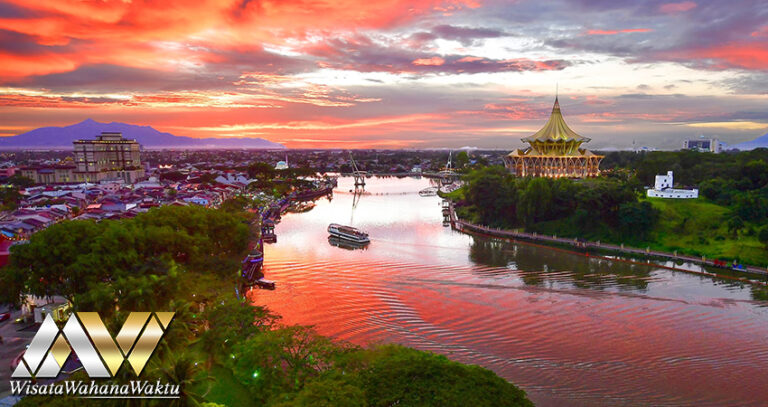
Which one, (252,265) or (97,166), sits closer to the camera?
(252,265)

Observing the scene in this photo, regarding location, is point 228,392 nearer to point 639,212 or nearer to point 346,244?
point 346,244

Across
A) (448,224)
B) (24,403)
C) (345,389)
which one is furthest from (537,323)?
(448,224)

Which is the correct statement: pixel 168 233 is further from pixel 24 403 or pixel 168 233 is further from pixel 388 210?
pixel 388 210

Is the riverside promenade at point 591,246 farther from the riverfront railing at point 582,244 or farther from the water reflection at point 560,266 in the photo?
the water reflection at point 560,266

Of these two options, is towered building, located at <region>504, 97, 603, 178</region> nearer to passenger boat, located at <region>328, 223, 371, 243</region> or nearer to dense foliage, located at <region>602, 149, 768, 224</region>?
dense foliage, located at <region>602, 149, 768, 224</region>

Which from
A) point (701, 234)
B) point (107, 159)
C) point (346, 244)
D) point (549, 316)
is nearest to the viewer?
point (549, 316)

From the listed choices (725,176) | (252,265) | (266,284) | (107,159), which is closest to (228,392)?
(266,284)
